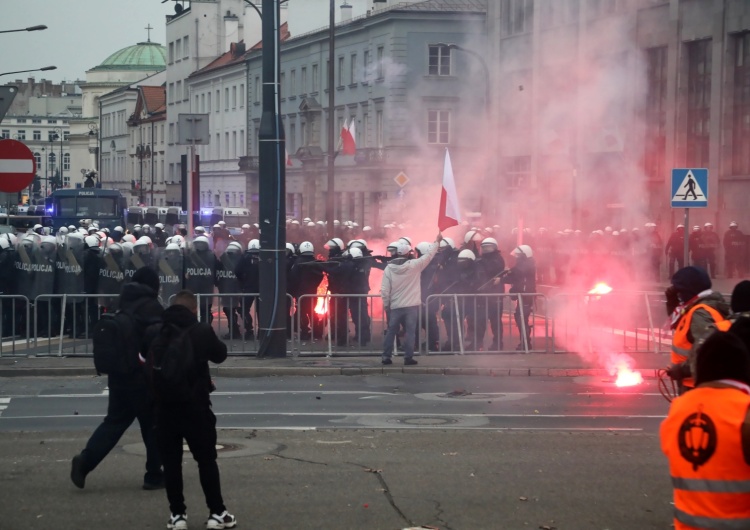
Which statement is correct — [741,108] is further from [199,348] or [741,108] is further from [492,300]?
[199,348]

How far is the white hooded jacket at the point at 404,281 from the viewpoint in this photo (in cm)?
1546

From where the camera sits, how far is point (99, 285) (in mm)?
18234

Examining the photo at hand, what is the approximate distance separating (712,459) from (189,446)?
3.60 meters

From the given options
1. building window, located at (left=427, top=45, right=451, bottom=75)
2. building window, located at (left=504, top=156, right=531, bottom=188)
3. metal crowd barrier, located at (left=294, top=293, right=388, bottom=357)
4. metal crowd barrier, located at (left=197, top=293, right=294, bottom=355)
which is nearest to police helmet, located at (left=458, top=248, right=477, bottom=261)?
metal crowd barrier, located at (left=294, top=293, right=388, bottom=357)

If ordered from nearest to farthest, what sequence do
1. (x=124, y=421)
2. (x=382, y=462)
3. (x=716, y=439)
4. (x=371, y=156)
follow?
(x=716, y=439), (x=124, y=421), (x=382, y=462), (x=371, y=156)

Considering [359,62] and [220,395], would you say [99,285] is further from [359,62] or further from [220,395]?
[359,62]

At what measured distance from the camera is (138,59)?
125 meters

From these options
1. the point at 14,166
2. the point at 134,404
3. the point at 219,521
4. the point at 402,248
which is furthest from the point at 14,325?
the point at 219,521

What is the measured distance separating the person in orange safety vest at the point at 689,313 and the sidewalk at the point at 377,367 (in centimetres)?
778

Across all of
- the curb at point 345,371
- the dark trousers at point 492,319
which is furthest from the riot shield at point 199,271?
the dark trousers at point 492,319

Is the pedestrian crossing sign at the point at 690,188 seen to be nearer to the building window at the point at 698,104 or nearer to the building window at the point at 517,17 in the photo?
the building window at the point at 698,104

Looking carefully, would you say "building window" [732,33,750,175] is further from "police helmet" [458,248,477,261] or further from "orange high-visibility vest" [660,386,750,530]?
"orange high-visibility vest" [660,386,750,530]

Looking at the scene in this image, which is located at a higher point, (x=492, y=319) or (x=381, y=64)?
(x=381, y=64)

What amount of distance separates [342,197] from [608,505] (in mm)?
49229
